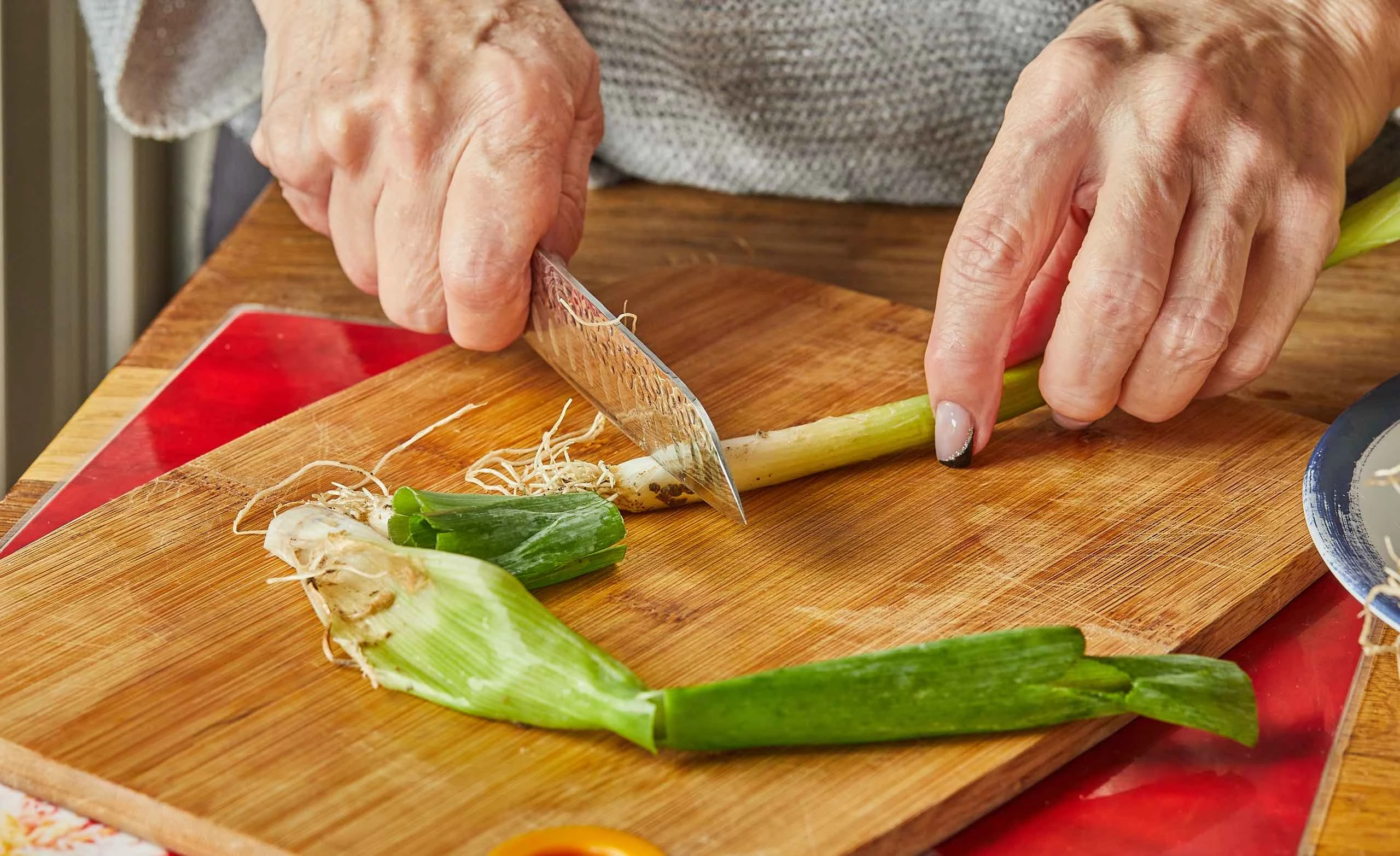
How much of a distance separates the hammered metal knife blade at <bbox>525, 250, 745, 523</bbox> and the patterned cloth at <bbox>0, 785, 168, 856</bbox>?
643 mm

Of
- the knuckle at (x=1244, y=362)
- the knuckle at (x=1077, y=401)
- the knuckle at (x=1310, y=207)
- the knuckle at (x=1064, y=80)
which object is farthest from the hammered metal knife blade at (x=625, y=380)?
the knuckle at (x=1310, y=207)

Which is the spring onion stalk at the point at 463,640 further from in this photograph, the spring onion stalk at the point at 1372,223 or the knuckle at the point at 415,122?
the spring onion stalk at the point at 1372,223

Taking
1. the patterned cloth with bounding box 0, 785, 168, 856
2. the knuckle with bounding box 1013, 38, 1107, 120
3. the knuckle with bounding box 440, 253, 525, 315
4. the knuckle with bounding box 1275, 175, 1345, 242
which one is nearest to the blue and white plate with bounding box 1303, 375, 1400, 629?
the knuckle with bounding box 1275, 175, 1345, 242

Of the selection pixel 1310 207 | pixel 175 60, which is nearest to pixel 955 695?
pixel 1310 207

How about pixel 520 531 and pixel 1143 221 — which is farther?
pixel 1143 221

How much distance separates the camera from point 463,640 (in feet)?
3.88

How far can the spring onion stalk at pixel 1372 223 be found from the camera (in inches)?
65.0

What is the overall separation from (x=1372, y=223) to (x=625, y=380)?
957 millimetres

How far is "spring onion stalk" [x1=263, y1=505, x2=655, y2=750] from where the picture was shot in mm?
1123

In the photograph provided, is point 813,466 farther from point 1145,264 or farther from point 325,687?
point 325,687

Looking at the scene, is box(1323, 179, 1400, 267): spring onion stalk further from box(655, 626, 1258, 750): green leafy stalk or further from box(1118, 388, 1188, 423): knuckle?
box(655, 626, 1258, 750): green leafy stalk

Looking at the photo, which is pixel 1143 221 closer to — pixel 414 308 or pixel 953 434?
pixel 953 434

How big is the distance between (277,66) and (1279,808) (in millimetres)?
1557

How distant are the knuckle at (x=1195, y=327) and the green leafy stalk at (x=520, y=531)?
666 millimetres
